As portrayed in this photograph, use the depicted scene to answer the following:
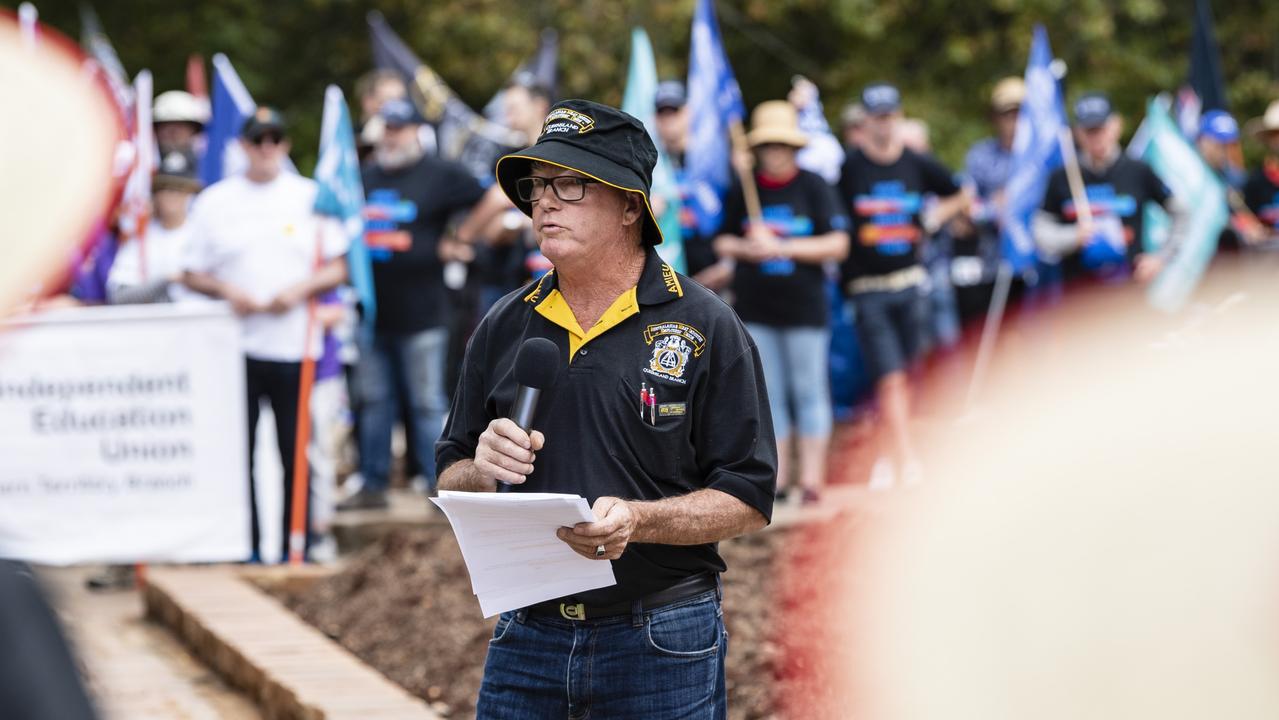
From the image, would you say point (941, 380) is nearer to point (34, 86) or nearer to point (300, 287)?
point (300, 287)

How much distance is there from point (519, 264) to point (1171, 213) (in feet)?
13.8

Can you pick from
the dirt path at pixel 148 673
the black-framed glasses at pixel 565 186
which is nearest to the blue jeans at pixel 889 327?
the dirt path at pixel 148 673

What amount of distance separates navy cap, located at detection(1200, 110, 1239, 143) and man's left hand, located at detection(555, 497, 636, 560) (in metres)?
10.5

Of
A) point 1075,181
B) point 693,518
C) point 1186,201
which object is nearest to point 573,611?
point 693,518

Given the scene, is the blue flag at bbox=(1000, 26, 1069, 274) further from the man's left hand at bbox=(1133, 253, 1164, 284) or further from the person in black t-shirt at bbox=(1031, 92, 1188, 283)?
the man's left hand at bbox=(1133, 253, 1164, 284)

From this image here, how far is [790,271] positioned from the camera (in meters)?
9.16

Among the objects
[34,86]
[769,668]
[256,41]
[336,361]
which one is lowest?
[769,668]

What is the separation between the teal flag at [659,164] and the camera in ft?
31.7

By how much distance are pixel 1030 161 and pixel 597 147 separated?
25.5ft

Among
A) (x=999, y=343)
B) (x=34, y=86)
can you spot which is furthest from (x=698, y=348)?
(x=999, y=343)

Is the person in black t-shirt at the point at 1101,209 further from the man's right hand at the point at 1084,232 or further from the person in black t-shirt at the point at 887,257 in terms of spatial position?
the person in black t-shirt at the point at 887,257

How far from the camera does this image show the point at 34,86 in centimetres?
148

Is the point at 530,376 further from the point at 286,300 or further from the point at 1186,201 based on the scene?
the point at 1186,201

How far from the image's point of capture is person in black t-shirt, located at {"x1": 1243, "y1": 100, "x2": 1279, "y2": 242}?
41.6ft
